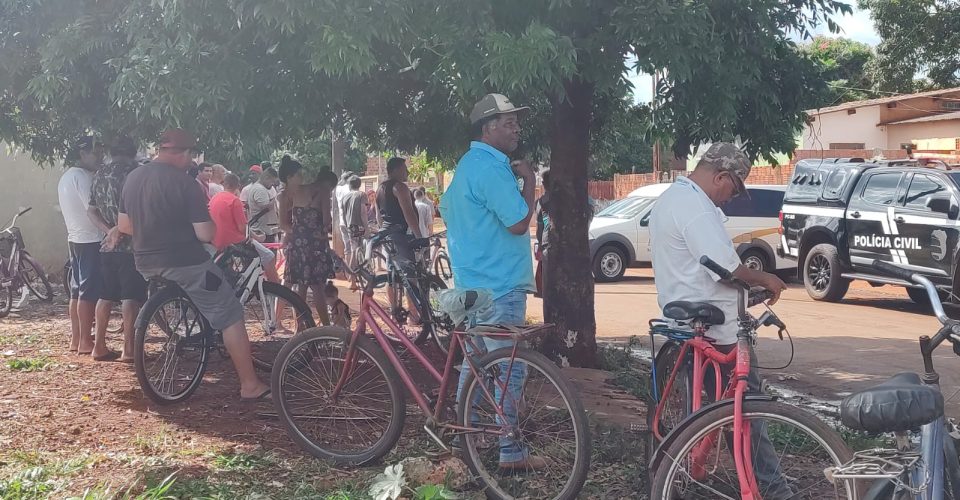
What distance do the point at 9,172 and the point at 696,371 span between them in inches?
550

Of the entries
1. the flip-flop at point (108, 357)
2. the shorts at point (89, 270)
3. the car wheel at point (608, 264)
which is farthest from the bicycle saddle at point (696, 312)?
the car wheel at point (608, 264)

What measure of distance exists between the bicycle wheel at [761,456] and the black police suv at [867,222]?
853 cm

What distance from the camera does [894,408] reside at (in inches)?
110

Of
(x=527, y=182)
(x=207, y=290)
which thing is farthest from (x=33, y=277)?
(x=527, y=182)

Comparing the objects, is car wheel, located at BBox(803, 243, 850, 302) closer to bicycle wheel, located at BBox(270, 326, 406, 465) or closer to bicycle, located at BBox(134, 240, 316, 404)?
bicycle, located at BBox(134, 240, 316, 404)

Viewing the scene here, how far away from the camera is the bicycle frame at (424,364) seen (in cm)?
456

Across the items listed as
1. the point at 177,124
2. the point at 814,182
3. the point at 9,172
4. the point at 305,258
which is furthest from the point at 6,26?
the point at 814,182

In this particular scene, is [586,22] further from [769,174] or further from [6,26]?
[769,174]

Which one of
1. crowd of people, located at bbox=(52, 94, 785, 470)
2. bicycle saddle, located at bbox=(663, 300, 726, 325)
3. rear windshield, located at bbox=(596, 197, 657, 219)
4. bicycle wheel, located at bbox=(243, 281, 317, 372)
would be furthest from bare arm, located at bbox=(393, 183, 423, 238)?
rear windshield, located at bbox=(596, 197, 657, 219)

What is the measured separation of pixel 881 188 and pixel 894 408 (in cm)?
1139

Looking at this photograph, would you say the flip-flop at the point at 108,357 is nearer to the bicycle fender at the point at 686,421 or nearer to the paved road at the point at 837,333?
the paved road at the point at 837,333

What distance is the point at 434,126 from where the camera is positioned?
8930 mm

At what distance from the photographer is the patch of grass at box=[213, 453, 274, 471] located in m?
5.01

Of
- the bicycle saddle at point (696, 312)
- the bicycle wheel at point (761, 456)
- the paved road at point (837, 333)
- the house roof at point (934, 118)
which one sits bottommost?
the paved road at point (837, 333)
